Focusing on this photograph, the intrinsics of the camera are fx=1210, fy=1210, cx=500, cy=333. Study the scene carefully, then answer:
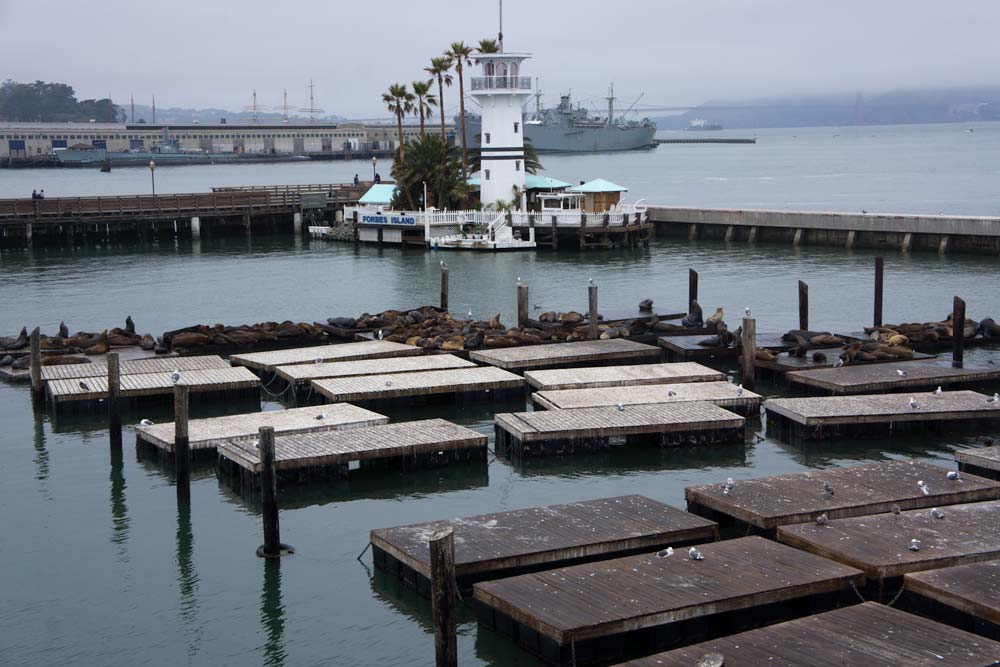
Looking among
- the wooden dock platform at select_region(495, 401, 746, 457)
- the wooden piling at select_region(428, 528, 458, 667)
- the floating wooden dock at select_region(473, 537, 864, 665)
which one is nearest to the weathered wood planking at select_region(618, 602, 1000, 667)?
the floating wooden dock at select_region(473, 537, 864, 665)

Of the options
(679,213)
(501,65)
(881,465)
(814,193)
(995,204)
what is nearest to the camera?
(881,465)

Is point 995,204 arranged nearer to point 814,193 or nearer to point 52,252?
point 814,193

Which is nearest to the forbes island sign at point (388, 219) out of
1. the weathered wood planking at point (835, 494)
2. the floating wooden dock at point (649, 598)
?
the weathered wood planking at point (835, 494)

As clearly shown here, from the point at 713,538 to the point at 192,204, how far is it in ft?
155

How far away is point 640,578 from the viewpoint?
38.1 ft

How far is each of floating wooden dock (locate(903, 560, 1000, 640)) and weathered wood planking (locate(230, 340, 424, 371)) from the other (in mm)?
13994

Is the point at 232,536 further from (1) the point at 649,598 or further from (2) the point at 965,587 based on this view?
(2) the point at 965,587

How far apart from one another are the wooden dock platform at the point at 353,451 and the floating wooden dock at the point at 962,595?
755 centimetres

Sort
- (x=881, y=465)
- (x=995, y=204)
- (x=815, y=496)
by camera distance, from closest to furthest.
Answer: (x=815, y=496) < (x=881, y=465) < (x=995, y=204)

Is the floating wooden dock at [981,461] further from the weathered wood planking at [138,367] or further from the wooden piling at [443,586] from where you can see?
the weathered wood planking at [138,367]

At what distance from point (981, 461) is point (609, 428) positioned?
5.17 meters

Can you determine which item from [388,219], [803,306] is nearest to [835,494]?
[803,306]

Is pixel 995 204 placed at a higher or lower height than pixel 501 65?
lower

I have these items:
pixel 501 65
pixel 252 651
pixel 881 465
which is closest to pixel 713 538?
pixel 881 465
